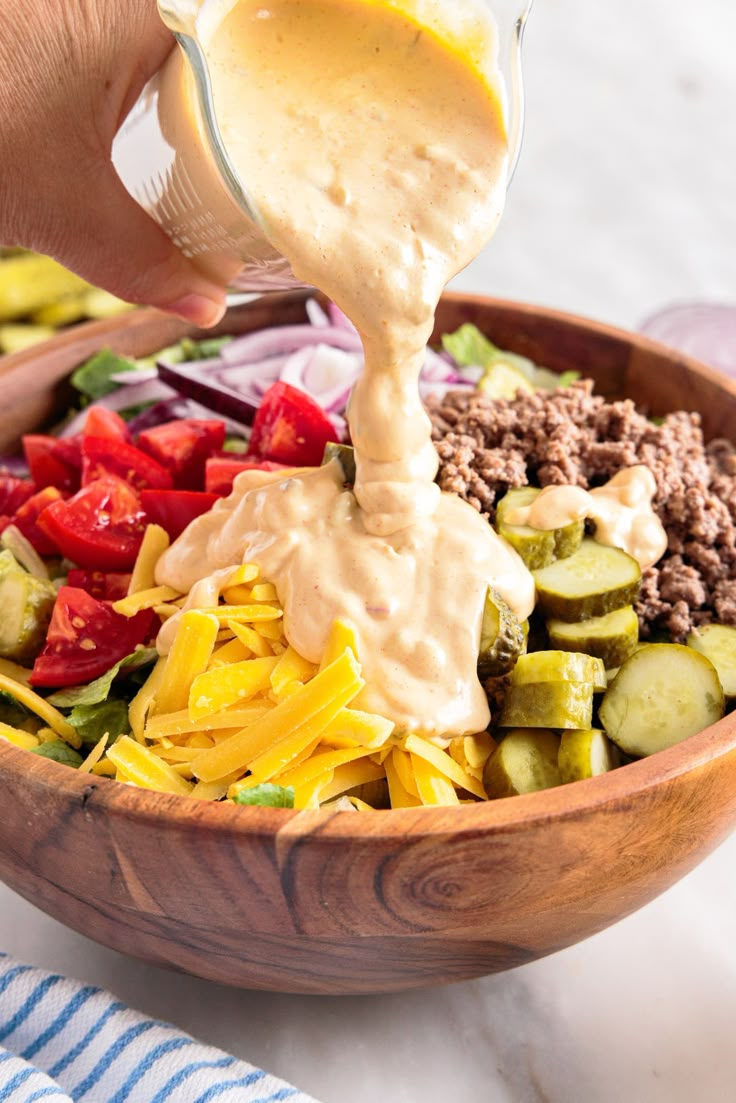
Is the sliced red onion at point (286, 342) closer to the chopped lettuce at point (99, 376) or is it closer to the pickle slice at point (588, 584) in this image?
the chopped lettuce at point (99, 376)

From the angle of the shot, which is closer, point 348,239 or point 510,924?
point 510,924

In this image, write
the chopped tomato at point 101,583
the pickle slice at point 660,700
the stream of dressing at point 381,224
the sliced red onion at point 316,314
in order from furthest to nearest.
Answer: the sliced red onion at point 316,314
the chopped tomato at point 101,583
the pickle slice at point 660,700
the stream of dressing at point 381,224

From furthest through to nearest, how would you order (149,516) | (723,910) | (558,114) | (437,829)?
1. (558,114)
2. (149,516)
3. (723,910)
4. (437,829)

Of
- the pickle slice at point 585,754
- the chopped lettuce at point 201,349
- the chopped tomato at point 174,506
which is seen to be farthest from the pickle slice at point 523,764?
the chopped lettuce at point 201,349

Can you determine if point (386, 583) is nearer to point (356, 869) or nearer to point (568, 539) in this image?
point (568, 539)

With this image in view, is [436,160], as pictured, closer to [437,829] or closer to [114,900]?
[437,829]

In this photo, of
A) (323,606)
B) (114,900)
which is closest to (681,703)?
(323,606)
